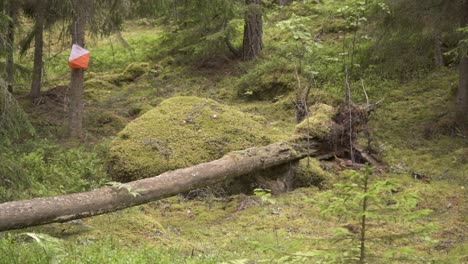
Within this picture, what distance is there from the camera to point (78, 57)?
12945 millimetres

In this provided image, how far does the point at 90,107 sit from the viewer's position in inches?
661

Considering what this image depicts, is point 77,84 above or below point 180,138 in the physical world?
above

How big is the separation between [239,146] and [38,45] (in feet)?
26.6

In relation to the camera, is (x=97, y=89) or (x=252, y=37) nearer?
(x=97, y=89)

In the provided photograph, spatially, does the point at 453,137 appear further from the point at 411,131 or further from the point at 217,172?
the point at 217,172

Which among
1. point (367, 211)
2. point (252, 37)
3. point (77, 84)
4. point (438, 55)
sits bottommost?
point (438, 55)

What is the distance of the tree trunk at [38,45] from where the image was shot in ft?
49.1

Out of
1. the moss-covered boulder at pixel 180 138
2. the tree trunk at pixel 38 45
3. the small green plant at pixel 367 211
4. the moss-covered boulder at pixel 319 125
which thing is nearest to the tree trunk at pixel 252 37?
the tree trunk at pixel 38 45

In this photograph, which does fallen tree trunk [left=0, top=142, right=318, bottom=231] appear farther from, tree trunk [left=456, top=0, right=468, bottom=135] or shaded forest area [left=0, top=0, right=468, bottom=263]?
tree trunk [left=456, top=0, right=468, bottom=135]

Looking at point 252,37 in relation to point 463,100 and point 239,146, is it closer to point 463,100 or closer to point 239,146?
point 463,100

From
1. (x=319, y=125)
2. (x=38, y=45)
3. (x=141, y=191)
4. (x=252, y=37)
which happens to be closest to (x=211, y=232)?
(x=141, y=191)

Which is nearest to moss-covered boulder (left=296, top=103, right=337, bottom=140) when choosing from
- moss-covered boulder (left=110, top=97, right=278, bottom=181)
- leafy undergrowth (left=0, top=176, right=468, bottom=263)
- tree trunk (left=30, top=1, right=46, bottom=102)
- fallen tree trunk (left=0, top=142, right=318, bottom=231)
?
fallen tree trunk (left=0, top=142, right=318, bottom=231)

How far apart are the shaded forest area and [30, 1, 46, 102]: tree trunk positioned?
0.20 feet

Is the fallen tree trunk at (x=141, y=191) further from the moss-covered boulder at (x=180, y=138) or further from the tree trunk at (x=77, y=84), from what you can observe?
the tree trunk at (x=77, y=84)
